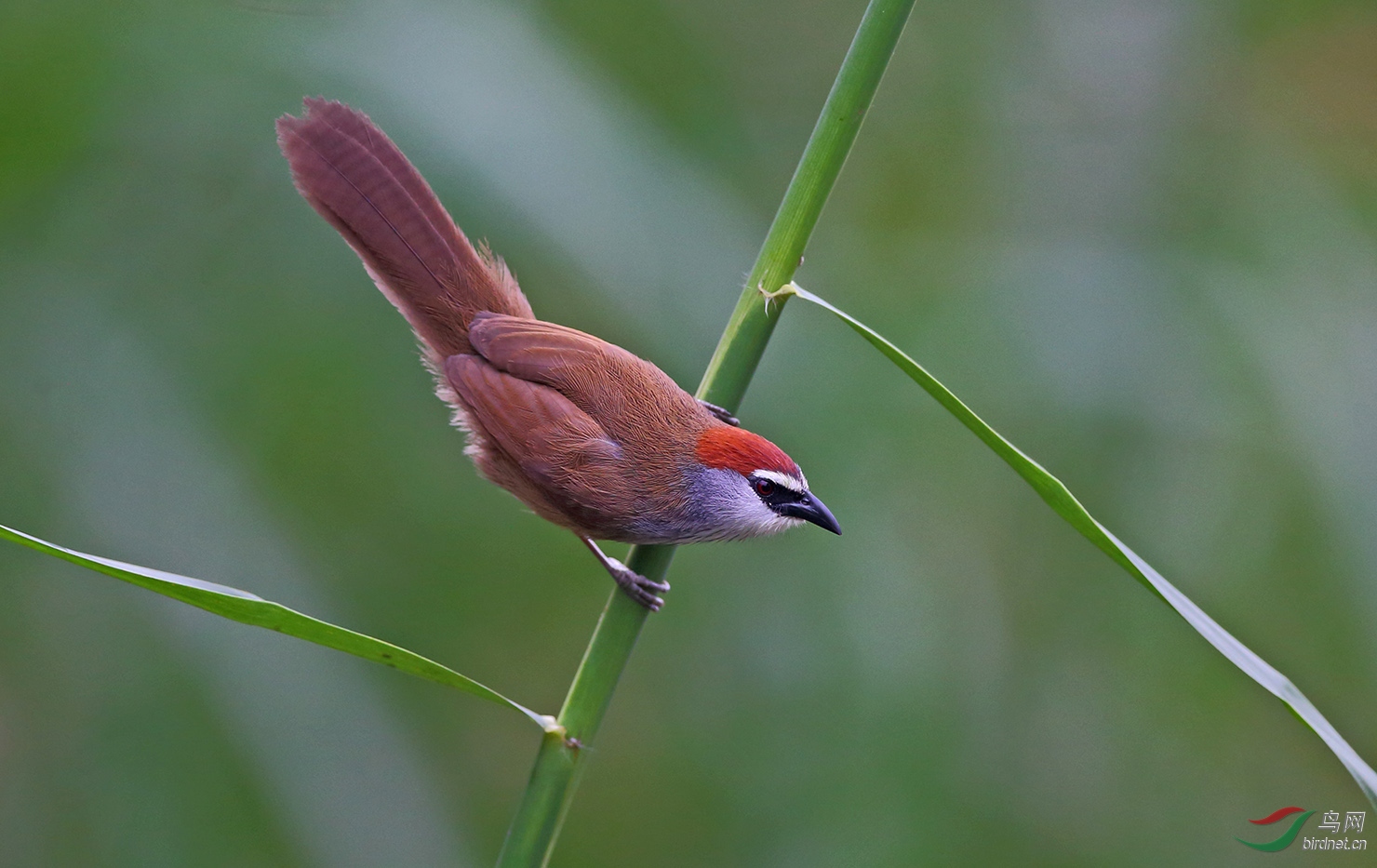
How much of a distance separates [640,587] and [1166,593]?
101cm

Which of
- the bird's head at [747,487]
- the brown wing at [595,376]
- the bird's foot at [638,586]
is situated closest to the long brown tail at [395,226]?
the brown wing at [595,376]

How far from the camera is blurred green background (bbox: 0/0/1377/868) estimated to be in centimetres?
251

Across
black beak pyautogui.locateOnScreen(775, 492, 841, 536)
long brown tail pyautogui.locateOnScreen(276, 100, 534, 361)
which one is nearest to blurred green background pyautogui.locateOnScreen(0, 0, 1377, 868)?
long brown tail pyautogui.locateOnScreen(276, 100, 534, 361)

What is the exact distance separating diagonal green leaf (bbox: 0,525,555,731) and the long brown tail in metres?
1.23

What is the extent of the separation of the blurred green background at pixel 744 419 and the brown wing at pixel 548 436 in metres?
0.30

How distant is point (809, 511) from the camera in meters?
2.33

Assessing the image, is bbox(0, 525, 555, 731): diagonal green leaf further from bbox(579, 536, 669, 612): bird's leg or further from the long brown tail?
the long brown tail

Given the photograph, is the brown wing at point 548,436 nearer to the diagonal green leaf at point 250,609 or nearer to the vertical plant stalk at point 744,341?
the vertical plant stalk at point 744,341

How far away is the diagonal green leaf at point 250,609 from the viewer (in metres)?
1.04

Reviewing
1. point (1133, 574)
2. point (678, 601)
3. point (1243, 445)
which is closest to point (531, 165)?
point (678, 601)

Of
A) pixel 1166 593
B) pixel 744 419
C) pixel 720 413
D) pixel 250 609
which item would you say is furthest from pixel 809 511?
pixel 250 609

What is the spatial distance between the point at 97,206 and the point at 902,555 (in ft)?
7.61

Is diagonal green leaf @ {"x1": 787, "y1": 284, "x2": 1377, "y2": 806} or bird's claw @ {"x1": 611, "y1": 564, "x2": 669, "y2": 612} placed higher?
diagonal green leaf @ {"x1": 787, "y1": 284, "x2": 1377, "y2": 806}

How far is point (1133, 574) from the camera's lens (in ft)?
4.34
